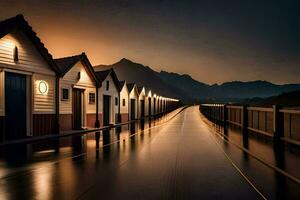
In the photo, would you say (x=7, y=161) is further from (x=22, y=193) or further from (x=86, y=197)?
(x=86, y=197)

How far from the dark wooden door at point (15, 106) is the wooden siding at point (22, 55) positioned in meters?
0.69

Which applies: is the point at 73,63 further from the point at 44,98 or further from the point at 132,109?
the point at 132,109

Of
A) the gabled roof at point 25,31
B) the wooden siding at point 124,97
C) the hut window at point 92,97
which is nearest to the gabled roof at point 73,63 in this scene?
the hut window at point 92,97

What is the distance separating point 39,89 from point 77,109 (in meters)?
6.11

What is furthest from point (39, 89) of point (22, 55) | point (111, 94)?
point (111, 94)

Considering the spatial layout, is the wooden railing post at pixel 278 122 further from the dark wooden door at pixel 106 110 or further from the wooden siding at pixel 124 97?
the wooden siding at pixel 124 97

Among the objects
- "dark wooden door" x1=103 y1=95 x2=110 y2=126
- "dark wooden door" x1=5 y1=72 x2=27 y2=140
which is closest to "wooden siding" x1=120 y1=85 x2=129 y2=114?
"dark wooden door" x1=103 y1=95 x2=110 y2=126

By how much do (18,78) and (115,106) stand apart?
17.4 metres

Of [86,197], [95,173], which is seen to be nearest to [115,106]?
[95,173]

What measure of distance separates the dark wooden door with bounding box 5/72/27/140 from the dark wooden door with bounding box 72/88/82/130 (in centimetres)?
663

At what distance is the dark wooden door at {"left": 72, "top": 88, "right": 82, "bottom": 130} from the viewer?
80.4 ft

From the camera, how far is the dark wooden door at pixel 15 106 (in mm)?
16545

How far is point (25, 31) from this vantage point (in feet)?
58.7

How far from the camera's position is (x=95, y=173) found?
7.94 metres
